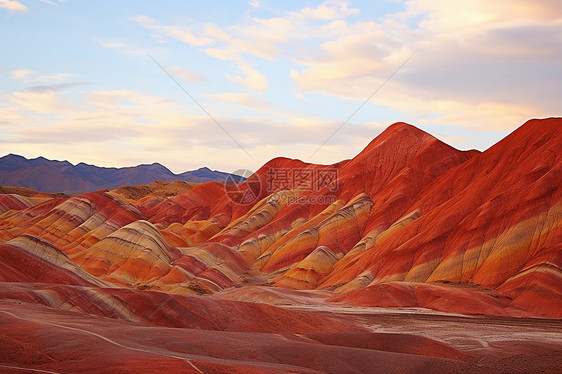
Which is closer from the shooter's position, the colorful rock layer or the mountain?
the mountain

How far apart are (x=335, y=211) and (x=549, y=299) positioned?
51.4 metres

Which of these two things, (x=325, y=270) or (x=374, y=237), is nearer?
(x=325, y=270)

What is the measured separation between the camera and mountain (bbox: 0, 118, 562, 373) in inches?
1087

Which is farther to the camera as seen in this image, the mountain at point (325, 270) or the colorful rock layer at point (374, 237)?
the colorful rock layer at point (374, 237)

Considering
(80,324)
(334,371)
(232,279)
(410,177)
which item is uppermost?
(410,177)

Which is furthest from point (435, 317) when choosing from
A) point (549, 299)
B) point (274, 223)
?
point (274, 223)

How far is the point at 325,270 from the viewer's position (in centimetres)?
8488

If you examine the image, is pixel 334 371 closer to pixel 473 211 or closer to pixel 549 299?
pixel 549 299

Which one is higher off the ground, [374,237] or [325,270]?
[374,237]

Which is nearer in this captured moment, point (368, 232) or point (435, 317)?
→ point (435, 317)

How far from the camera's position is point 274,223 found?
109m

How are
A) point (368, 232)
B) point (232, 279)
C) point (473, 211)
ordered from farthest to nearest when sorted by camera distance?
point (368, 232) → point (232, 279) → point (473, 211)

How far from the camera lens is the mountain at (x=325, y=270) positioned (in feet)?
90.6

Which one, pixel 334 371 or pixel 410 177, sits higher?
pixel 410 177
